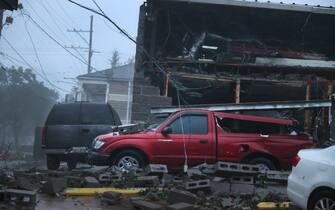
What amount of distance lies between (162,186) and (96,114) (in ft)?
15.9

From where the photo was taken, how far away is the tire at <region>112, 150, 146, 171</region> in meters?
11.3

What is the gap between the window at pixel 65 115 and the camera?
1368 cm

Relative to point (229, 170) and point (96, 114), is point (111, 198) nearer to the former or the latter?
point (229, 170)

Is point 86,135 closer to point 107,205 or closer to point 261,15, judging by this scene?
point 107,205

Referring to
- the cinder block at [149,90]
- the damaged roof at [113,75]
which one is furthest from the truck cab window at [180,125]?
the damaged roof at [113,75]

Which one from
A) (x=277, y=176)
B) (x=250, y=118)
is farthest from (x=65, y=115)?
(x=277, y=176)

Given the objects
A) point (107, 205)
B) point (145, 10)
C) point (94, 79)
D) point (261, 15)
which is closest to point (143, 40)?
point (145, 10)

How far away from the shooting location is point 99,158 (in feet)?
37.4

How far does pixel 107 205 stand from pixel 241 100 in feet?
42.4

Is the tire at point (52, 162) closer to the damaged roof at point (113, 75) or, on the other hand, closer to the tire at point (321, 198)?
the tire at point (321, 198)

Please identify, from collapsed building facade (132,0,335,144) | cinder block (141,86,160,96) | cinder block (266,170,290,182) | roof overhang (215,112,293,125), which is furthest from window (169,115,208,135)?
cinder block (141,86,160,96)

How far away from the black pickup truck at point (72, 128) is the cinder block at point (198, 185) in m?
4.63

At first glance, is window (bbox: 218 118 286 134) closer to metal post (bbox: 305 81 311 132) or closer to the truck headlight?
the truck headlight

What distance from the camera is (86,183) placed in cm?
973
